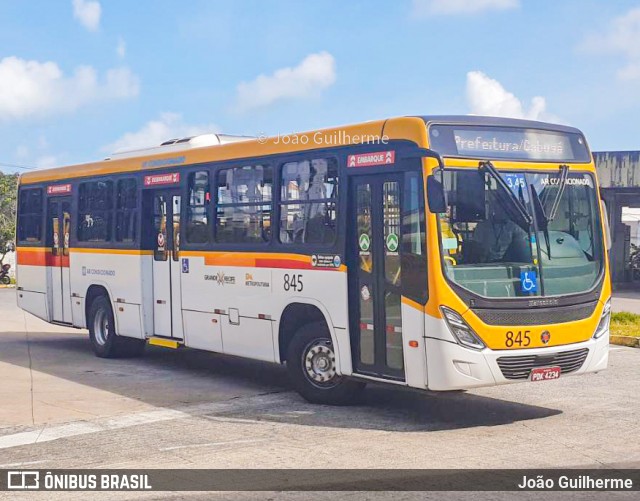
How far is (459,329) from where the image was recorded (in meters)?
9.37

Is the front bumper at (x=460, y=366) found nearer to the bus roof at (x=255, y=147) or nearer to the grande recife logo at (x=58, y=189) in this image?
the bus roof at (x=255, y=147)

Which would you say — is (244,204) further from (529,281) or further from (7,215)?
(7,215)

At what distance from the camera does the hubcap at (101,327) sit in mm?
15773

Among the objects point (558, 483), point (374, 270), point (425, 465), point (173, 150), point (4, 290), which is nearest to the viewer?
point (558, 483)

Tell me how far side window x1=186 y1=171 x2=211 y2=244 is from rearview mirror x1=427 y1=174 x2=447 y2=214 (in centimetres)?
453

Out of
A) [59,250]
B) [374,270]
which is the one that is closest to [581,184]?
[374,270]

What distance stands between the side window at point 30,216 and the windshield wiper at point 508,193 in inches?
403

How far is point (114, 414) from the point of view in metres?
10.6

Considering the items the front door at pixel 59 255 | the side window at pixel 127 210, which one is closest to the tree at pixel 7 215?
the front door at pixel 59 255

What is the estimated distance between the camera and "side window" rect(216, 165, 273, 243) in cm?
1190

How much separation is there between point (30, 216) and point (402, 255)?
33.5 ft

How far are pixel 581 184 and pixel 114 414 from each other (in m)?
5.68

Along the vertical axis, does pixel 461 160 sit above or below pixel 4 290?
above

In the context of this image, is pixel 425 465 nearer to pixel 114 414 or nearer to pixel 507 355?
pixel 507 355
